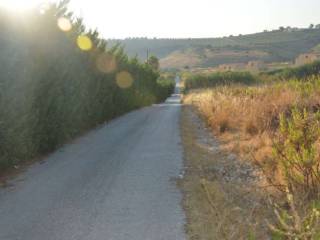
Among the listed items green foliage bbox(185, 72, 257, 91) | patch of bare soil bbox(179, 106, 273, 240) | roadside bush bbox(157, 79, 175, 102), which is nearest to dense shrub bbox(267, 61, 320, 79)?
green foliage bbox(185, 72, 257, 91)

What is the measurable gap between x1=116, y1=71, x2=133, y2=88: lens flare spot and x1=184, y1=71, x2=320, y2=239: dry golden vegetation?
21.6ft

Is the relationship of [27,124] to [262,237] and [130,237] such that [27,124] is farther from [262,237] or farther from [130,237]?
[262,237]

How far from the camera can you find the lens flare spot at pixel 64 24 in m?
14.0

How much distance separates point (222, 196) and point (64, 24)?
926 centimetres

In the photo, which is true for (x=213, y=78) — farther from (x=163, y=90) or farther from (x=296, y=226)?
(x=296, y=226)

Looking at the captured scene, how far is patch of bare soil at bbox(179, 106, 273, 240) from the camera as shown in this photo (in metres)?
5.80

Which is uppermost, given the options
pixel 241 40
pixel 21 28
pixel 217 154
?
pixel 241 40

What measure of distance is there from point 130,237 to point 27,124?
6073 millimetres

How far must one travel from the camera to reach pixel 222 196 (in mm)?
7547

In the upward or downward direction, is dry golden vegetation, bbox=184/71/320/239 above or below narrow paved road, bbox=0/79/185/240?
above

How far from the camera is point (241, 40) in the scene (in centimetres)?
18350

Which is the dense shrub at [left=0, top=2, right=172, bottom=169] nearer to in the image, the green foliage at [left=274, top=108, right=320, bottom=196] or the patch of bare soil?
the patch of bare soil

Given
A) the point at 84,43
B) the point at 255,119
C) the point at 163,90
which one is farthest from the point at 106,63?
the point at 163,90

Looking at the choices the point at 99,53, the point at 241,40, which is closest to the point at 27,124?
the point at 99,53
